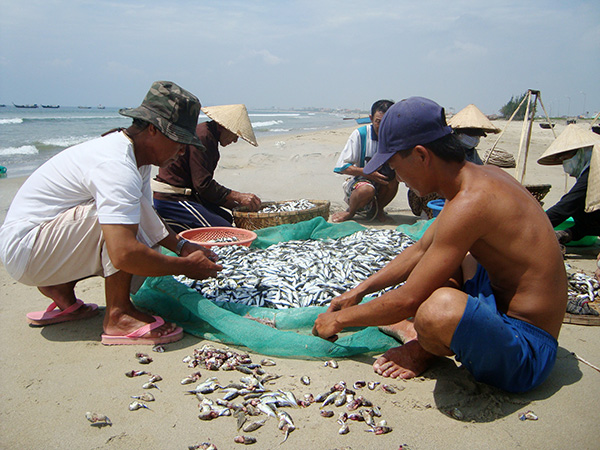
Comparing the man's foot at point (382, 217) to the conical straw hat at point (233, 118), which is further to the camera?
the man's foot at point (382, 217)

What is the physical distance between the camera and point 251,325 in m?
3.15

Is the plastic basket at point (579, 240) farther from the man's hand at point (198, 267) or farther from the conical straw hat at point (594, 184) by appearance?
the man's hand at point (198, 267)

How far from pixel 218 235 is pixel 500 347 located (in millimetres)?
3814

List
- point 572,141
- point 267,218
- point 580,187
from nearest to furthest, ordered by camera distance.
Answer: point 580,187, point 572,141, point 267,218

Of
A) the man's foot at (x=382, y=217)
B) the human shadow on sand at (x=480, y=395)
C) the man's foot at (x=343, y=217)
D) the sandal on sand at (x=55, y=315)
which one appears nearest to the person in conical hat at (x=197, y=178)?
the sandal on sand at (x=55, y=315)

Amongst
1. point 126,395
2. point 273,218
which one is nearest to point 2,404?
point 126,395

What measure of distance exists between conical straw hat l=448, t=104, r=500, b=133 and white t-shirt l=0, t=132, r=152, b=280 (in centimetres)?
504

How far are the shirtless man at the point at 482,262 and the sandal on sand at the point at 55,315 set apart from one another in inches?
93.4

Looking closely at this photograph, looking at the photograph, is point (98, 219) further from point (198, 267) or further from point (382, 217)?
point (382, 217)

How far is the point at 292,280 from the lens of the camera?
4.03 m

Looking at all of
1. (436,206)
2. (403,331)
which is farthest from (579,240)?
(403,331)

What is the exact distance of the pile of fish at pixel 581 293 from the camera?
3.70m

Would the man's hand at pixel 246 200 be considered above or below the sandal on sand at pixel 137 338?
above

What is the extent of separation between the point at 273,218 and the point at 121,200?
3.30 metres
